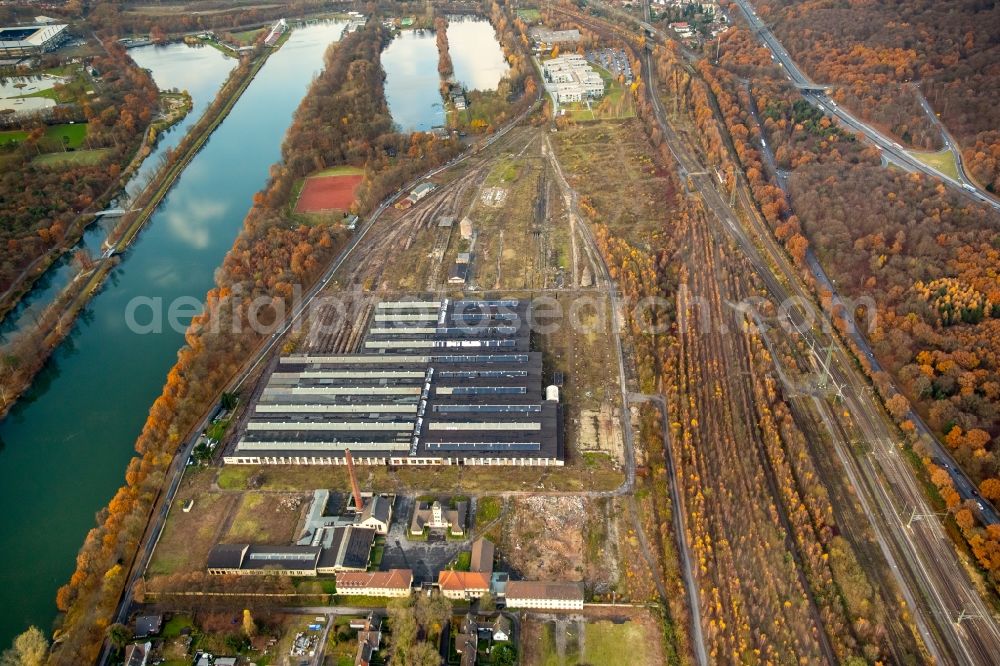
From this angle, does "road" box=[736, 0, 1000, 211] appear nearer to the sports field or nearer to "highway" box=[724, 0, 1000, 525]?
"highway" box=[724, 0, 1000, 525]

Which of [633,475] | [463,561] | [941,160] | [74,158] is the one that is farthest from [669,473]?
[74,158]

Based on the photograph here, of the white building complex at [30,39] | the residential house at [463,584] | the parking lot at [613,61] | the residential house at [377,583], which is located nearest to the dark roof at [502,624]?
the residential house at [463,584]

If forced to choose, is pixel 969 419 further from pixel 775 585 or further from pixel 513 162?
pixel 513 162

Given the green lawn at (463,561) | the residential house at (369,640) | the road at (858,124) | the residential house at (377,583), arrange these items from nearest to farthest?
1. the residential house at (369,640)
2. the residential house at (377,583)
3. the green lawn at (463,561)
4. the road at (858,124)

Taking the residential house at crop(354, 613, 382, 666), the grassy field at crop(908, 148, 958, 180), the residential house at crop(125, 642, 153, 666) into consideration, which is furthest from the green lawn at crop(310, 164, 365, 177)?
the grassy field at crop(908, 148, 958, 180)

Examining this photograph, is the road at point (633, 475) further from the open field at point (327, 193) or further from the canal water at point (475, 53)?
the canal water at point (475, 53)

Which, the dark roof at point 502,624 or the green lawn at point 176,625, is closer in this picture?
the dark roof at point 502,624

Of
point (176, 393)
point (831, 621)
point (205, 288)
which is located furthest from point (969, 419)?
point (205, 288)
